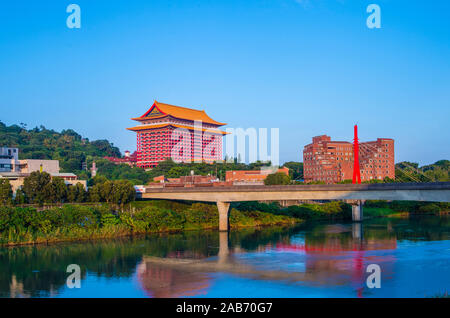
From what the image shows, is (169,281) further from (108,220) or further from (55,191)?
(55,191)

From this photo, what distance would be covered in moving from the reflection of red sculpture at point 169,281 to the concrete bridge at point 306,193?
755 inches

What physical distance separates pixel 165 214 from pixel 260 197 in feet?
34.1

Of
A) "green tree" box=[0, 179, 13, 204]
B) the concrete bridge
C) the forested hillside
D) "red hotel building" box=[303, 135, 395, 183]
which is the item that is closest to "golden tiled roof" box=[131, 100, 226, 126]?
the forested hillside

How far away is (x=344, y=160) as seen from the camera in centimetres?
10356

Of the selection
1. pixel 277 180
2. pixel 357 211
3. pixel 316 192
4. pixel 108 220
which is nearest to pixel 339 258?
pixel 316 192

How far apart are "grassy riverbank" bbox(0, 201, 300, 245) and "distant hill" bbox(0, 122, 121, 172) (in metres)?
64.5

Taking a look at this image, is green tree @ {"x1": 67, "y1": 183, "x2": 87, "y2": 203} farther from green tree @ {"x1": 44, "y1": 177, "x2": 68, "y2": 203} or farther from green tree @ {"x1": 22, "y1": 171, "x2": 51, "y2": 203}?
green tree @ {"x1": 22, "y1": 171, "x2": 51, "y2": 203}

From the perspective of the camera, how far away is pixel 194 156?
483 ft

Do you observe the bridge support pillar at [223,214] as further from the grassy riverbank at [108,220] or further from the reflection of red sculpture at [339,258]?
the reflection of red sculpture at [339,258]

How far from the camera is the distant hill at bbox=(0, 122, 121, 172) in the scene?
402 ft

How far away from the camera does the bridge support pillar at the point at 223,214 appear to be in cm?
5131
